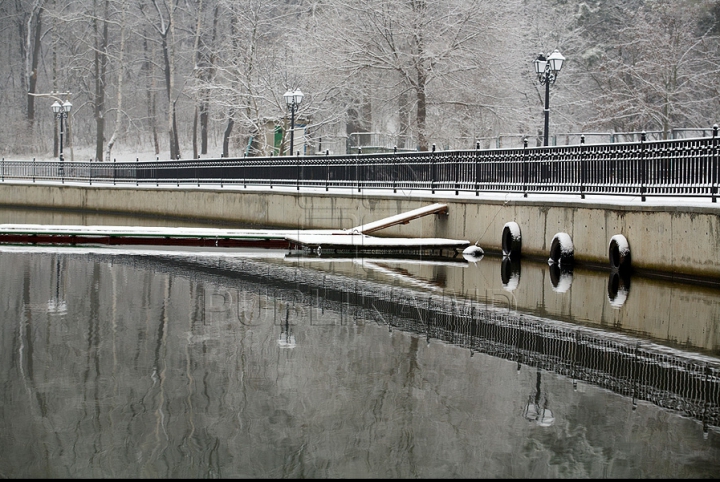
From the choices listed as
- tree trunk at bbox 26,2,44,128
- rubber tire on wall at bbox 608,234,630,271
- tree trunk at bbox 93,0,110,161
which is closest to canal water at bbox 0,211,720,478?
rubber tire on wall at bbox 608,234,630,271

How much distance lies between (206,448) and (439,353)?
3785 millimetres

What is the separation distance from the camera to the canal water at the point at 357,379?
6.14 meters

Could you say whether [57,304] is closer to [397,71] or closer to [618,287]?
[618,287]

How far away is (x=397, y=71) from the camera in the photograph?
42.2m

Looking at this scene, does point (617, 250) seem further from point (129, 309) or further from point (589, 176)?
point (129, 309)

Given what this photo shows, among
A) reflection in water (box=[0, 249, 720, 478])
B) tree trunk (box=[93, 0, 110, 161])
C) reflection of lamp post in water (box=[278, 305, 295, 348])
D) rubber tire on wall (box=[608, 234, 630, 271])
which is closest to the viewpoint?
reflection in water (box=[0, 249, 720, 478])

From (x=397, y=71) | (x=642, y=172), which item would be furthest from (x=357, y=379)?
(x=397, y=71)

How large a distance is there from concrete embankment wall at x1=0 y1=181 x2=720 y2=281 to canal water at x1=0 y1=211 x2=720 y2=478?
0.91m

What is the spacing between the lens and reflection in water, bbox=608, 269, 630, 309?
543 inches

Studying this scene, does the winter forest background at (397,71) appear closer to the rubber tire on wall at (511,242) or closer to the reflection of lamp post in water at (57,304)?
the rubber tire on wall at (511,242)

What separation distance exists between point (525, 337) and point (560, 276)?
6.71m

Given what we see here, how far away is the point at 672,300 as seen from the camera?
13.8 metres

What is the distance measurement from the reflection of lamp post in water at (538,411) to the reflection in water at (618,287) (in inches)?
225

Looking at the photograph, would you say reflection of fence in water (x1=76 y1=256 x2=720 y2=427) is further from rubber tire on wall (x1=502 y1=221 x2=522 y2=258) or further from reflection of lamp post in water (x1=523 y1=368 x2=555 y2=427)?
rubber tire on wall (x1=502 y1=221 x2=522 y2=258)
